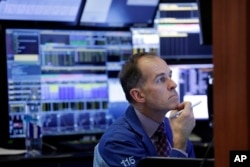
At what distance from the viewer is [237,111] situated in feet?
2.75

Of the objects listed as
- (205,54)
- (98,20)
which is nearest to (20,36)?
(98,20)

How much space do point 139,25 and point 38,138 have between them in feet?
3.06

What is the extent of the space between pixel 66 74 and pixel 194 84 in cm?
77

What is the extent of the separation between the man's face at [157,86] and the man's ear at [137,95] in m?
0.01

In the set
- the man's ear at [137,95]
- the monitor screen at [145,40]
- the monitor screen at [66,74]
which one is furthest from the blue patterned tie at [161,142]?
the monitor screen at [145,40]

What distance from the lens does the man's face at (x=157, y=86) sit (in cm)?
191

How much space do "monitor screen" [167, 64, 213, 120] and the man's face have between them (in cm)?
114

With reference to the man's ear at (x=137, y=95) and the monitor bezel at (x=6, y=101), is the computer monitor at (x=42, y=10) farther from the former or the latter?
the man's ear at (x=137, y=95)

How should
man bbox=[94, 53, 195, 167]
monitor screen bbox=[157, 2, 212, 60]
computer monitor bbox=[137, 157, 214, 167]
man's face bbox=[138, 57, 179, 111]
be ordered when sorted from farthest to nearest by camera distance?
monitor screen bbox=[157, 2, 212, 60] < man's face bbox=[138, 57, 179, 111] < man bbox=[94, 53, 195, 167] < computer monitor bbox=[137, 157, 214, 167]

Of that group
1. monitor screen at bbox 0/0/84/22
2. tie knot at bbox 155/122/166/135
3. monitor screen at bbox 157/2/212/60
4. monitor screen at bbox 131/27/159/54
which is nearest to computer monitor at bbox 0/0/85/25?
monitor screen at bbox 0/0/84/22

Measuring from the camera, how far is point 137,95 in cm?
197

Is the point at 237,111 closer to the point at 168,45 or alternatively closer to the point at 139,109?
the point at 139,109

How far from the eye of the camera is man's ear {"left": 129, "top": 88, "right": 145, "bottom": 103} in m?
1.96

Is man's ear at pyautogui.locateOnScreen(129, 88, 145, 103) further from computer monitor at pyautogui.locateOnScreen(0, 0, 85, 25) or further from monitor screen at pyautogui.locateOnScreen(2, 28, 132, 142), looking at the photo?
computer monitor at pyautogui.locateOnScreen(0, 0, 85, 25)
